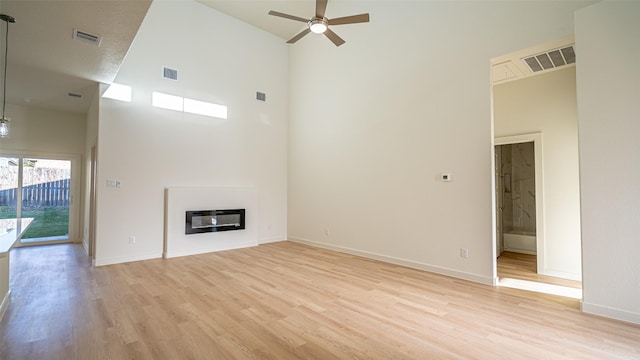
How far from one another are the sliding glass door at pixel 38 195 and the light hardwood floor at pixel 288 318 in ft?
10.3

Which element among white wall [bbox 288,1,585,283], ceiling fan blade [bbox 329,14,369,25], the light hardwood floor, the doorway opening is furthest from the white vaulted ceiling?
the doorway opening

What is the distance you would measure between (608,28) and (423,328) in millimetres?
3574

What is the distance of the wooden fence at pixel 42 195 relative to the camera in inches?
251

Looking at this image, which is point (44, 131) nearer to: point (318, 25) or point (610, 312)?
point (318, 25)

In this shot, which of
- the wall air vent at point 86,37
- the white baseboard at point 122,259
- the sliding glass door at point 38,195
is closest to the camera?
the wall air vent at point 86,37

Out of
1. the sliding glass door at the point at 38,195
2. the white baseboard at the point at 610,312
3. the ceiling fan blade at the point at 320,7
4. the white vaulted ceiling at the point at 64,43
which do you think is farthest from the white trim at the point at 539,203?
the sliding glass door at the point at 38,195

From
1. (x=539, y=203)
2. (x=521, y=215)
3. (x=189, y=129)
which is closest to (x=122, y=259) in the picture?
(x=189, y=129)

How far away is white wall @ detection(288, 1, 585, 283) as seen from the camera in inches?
157

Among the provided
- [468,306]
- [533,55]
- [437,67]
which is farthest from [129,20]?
[533,55]

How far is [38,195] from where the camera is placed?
22.1ft

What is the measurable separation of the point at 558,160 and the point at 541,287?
2.09m

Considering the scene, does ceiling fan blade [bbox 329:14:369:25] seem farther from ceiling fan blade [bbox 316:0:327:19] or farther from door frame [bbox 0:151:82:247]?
door frame [bbox 0:151:82:247]

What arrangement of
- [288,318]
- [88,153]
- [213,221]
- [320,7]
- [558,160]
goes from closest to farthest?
[288,318]
[320,7]
[558,160]
[213,221]
[88,153]

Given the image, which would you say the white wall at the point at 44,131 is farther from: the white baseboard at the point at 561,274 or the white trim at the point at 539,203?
the white baseboard at the point at 561,274
